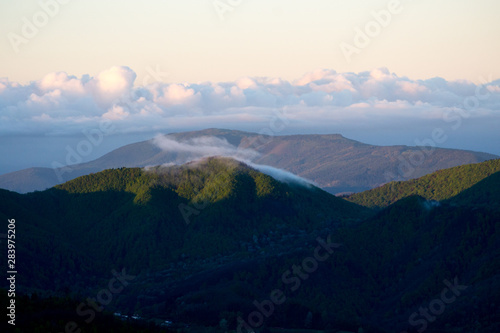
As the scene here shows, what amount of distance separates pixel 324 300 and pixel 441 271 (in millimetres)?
29832

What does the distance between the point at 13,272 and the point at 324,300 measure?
80.2m

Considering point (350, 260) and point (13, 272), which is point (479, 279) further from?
point (13, 272)

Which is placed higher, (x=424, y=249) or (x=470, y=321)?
(x=424, y=249)

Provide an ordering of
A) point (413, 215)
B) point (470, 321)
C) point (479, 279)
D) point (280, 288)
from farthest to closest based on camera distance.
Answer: point (413, 215)
point (280, 288)
point (479, 279)
point (470, 321)

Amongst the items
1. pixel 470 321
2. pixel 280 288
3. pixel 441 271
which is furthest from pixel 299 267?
pixel 470 321

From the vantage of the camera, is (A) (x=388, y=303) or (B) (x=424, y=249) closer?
(A) (x=388, y=303)

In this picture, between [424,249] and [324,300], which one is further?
[424,249]

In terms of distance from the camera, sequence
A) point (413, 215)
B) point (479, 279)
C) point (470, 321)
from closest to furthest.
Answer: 1. point (470, 321)
2. point (479, 279)
3. point (413, 215)

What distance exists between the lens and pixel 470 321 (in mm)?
135750

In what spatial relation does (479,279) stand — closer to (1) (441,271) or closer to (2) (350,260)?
(1) (441,271)

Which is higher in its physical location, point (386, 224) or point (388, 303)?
point (386, 224)

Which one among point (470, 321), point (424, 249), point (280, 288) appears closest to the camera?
point (470, 321)

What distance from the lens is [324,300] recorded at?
160 metres

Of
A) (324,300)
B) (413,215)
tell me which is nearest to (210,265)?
(324,300)
